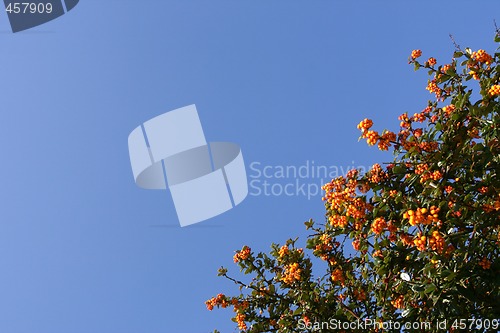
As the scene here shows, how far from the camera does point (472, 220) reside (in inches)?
185

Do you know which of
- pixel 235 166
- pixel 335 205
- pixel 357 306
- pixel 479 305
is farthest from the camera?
pixel 235 166

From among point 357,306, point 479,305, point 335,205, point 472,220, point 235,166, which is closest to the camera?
point 472,220

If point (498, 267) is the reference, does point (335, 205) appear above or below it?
above

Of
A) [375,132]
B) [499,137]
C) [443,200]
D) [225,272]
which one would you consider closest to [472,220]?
[443,200]

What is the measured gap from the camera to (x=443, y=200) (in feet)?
15.9

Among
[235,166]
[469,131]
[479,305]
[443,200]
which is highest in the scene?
[235,166]

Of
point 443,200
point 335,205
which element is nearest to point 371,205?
point 335,205

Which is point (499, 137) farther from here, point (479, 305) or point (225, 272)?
point (225, 272)

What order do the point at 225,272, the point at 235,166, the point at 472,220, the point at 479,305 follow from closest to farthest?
the point at 472,220 → the point at 479,305 → the point at 225,272 → the point at 235,166

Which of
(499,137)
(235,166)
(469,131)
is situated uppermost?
(235,166)

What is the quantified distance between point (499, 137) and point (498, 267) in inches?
49.3

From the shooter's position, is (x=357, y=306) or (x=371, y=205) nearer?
(x=371, y=205)

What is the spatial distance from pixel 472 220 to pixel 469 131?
107 centimetres

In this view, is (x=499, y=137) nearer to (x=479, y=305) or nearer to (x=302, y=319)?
(x=479, y=305)
